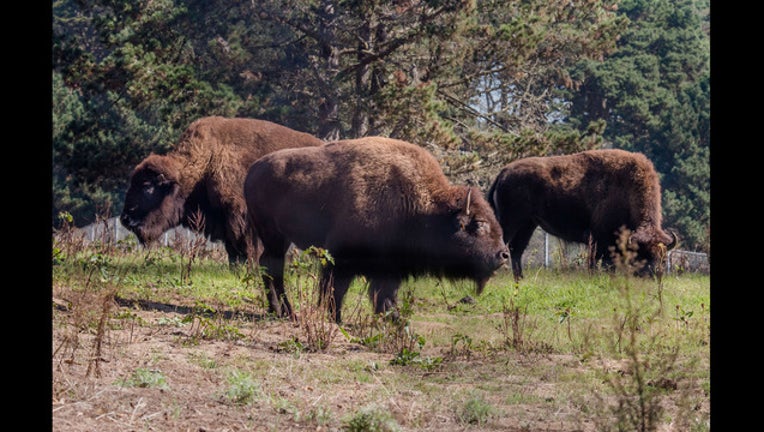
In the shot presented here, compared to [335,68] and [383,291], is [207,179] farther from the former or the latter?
[335,68]

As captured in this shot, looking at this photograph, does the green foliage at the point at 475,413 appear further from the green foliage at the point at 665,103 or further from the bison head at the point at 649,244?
the green foliage at the point at 665,103

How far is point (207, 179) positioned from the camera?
42.3 feet

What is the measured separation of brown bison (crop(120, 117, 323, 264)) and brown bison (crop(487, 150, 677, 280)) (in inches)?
164

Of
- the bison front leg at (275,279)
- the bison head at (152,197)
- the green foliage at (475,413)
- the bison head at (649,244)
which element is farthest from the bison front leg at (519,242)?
the green foliage at (475,413)

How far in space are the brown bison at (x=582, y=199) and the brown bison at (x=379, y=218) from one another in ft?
15.6

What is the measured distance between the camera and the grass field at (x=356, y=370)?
14.8ft

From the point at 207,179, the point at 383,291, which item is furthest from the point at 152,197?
the point at 383,291

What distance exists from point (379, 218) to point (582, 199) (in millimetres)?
6875

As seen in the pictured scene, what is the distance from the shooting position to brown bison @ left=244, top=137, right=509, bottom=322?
28.3 feet

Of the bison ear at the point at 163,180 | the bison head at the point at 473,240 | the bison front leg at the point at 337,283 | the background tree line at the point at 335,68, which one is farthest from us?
the background tree line at the point at 335,68

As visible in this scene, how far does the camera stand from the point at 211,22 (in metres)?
21.9

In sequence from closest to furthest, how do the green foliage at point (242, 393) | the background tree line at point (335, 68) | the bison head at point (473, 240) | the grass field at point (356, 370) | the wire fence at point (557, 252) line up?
the grass field at point (356, 370)
the green foliage at point (242, 393)
the bison head at point (473, 240)
the wire fence at point (557, 252)
the background tree line at point (335, 68)

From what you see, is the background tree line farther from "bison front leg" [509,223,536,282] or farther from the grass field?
the grass field
